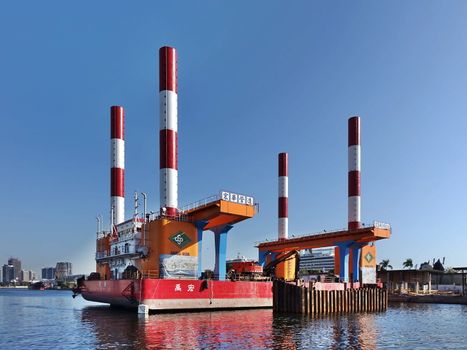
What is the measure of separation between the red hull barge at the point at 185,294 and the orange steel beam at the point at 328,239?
59.2 ft

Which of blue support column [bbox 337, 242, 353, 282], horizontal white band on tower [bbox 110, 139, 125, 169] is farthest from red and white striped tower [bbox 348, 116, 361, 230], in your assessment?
horizontal white band on tower [bbox 110, 139, 125, 169]

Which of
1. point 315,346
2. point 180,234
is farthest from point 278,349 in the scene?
point 180,234

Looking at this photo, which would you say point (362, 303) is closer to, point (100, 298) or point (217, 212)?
point (217, 212)

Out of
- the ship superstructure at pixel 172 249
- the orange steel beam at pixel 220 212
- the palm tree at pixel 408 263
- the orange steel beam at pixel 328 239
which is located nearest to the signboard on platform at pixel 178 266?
the ship superstructure at pixel 172 249

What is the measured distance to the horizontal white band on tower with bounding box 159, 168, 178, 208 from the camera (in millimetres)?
48562

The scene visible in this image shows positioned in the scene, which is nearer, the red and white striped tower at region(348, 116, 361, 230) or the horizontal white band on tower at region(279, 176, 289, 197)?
the red and white striped tower at region(348, 116, 361, 230)

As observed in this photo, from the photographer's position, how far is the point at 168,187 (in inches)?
1913

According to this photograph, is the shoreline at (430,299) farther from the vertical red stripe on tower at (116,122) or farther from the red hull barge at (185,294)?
the vertical red stripe on tower at (116,122)

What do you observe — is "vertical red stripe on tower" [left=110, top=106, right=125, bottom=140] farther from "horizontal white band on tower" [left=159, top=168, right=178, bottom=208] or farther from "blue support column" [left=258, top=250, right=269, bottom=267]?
"blue support column" [left=258, top=250, right=269, bottom=267]

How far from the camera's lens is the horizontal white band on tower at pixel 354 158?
225ft

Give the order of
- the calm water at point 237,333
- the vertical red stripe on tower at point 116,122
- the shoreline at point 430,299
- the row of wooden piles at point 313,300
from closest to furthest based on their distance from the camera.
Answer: the calm water at point 237,333
the row of wooden piles at point 313,300
the vertical red stripe on tower at point 116,122
the shoreline at point 430,299

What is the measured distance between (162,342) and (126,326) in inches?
359

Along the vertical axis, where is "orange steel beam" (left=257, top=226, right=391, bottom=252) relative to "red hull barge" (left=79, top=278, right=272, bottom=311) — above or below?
above

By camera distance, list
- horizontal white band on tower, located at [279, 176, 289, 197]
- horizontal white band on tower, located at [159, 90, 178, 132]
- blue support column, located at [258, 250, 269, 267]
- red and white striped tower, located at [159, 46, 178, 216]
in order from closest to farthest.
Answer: red and white striped tower, located at [159, 46, 178, 216]
horizontal white band on tower, located at [159, 90, 178, 132]
horizontal white band on tower, located at [279, 176, 289, 197]
blue support column, located at [258, 250, 269, 267]
